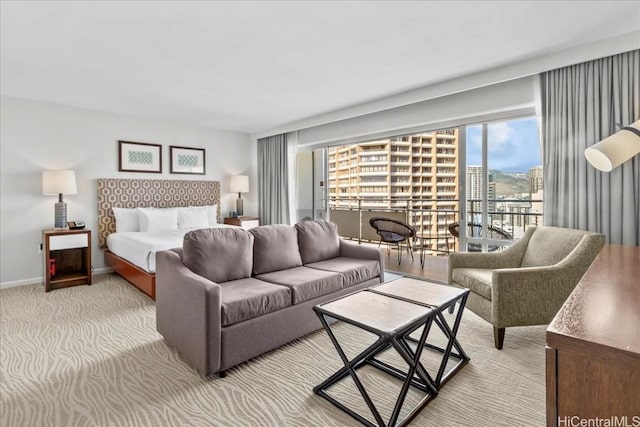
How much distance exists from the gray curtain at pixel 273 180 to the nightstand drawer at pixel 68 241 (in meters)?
2.89

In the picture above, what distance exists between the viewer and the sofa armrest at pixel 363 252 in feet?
11.5

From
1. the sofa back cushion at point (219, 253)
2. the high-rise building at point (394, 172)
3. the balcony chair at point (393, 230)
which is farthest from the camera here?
the high-rise building at point (394, 172)

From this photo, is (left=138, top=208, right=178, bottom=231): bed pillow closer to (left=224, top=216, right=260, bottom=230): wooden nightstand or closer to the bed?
the bed

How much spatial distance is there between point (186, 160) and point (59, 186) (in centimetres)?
192

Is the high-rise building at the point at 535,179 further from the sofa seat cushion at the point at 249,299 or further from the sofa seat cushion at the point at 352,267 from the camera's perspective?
the sofa seat cushion at the point at 249,299

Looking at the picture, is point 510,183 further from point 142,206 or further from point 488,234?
point 142,206

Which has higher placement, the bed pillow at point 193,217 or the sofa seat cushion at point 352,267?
the bed pillow at point 193,217

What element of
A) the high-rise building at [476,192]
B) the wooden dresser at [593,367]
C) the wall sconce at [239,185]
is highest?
the wall sconce at [239,185]

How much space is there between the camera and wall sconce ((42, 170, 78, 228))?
13.5ft

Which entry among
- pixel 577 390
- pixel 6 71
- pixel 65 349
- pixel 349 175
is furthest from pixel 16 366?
pixel 349 175

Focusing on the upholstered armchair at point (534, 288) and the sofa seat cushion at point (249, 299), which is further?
the upholstered armchair at point (534, 288)

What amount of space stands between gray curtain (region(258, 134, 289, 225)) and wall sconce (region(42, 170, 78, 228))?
9.72 ft

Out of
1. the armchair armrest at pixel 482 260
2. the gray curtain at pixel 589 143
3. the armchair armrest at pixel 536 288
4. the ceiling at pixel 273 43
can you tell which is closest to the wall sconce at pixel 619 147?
the armchair armrest at pixel 536 288

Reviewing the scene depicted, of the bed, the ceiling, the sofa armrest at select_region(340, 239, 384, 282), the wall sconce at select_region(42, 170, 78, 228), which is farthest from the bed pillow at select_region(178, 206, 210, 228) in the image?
the sofa armrest at select_region(340, 239, 384, 282)
